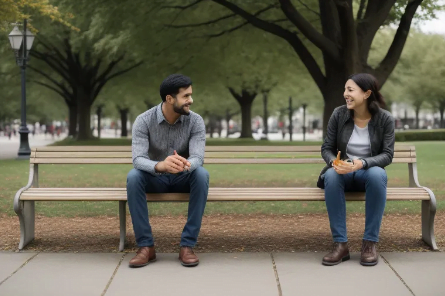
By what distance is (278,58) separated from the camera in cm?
2252

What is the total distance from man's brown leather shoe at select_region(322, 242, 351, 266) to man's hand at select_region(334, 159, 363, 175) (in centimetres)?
57

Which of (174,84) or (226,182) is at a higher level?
(174,84)

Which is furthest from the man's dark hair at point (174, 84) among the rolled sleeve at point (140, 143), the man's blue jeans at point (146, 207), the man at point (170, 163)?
the man's blue jeans at point (146, 207)

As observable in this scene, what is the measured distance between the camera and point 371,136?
5391 mm

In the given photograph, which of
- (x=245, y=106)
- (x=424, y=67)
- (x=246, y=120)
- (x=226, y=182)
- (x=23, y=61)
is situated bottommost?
(x=226, y=182)

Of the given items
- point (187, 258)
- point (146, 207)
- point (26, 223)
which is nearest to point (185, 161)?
point (146, 207)

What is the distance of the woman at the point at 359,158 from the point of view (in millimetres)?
5090

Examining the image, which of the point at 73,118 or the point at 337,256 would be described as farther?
the point at 73,118

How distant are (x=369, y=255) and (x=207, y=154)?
2.13m

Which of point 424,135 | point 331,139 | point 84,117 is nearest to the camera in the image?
point 331,139

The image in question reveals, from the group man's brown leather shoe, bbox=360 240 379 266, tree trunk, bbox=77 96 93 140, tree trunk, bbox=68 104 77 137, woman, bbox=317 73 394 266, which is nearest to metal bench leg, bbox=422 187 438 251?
woman, bbox=317 73 394 266

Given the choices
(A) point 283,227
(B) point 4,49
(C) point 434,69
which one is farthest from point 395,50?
(C) point 434,69

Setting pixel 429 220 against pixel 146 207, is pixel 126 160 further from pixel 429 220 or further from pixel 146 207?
pixel 429 220

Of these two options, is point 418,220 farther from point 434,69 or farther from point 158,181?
point 434,69
